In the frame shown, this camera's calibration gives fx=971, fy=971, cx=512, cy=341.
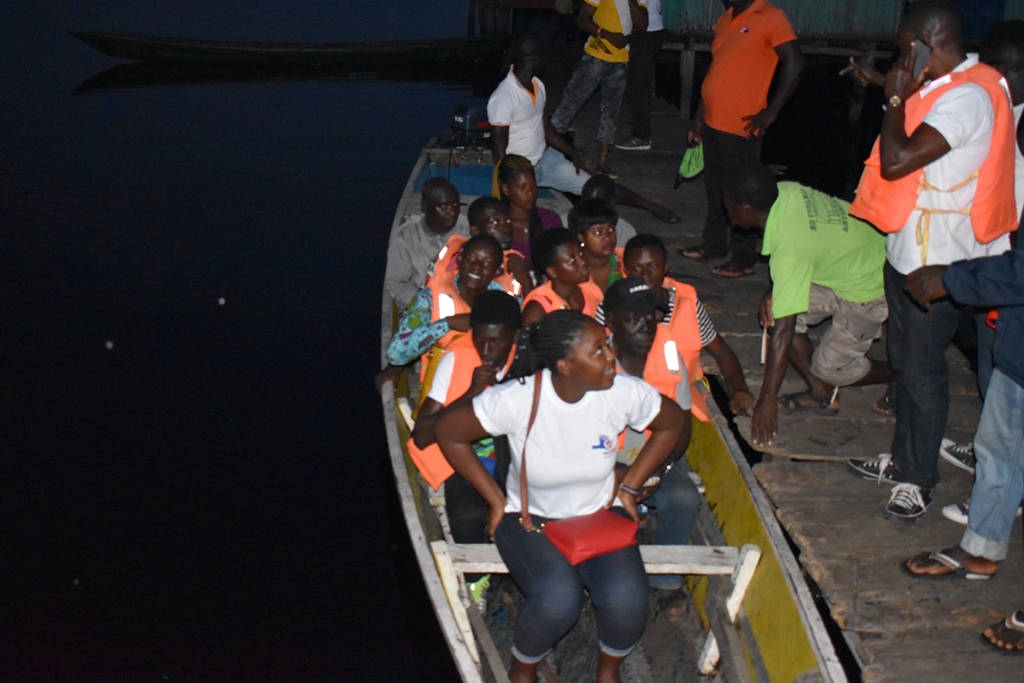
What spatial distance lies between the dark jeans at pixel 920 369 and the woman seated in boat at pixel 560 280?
1350 millimetres

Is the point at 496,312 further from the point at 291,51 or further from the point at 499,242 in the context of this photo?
the point at 291,51

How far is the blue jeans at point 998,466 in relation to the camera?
11.9ft

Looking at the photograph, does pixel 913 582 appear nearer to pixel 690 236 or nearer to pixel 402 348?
Result: pixel 402 348

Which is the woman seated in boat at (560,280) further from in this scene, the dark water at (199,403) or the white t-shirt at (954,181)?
the dark water at (199,403)

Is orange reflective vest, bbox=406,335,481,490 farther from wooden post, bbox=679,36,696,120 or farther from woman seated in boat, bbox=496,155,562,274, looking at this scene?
wooden post, bbox=679,36,696,120

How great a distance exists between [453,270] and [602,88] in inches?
181

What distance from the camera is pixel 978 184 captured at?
3883 mm

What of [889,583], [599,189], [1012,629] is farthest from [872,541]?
[599,189]

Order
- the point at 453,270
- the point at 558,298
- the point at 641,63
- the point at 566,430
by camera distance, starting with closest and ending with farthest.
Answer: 1. the point at 566,430
2. the point at 558,298
3. the point at 453,270
4. the point at 641,63

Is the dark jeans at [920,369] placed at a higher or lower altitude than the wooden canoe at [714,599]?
higher

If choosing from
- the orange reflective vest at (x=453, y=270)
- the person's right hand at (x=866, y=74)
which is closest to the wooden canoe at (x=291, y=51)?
the orange reflective vest at (x=453, y=270)

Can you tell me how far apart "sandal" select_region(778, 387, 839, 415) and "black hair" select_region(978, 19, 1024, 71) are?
185 cm

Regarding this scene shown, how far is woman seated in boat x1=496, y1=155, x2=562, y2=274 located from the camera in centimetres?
558

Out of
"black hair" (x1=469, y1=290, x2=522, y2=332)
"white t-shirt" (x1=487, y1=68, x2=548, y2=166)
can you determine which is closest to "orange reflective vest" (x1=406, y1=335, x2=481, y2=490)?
"black hair" (x1=469, y1=290, x2=522, y2=332)
